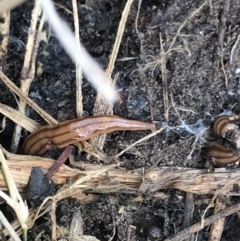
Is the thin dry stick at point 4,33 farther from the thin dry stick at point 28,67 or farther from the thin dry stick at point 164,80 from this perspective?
the thin dry stick at point 164,80

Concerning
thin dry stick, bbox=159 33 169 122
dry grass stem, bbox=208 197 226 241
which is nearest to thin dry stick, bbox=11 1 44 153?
thin dry stick, bbox=159 33 169 122

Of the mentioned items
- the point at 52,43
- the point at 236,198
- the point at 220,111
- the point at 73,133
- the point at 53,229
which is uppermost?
the point at 52,43

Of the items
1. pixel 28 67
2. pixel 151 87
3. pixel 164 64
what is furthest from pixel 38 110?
pixel 164 64

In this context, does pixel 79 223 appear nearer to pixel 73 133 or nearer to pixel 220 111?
pixel 73 133

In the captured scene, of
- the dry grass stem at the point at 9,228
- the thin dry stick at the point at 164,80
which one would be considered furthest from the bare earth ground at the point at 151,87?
the dry grass stem at the point at 9,228

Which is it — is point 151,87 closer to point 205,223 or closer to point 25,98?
point 25,98

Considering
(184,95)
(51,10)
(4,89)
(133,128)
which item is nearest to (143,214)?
→ (133,128)
